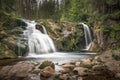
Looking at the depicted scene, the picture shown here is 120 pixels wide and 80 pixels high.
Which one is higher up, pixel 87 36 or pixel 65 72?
pixel 87 36

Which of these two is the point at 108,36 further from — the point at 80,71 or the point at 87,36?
the point at 80,71

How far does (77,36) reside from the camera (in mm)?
26781

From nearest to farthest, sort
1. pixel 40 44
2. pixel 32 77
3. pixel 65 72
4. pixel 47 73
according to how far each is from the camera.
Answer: pixel 32 77, pixel 47 73, pixel 65 72, pixel 40 44

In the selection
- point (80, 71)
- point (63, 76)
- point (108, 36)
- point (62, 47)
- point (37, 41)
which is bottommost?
point (63, 76)

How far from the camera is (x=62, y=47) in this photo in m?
25.4

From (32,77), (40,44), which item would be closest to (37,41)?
(40,44)

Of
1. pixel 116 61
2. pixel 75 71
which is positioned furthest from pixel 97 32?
pixel 75 71

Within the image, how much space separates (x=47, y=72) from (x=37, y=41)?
11209 millimetres

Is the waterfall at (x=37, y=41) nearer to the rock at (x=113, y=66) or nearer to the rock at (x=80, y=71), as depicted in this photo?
the rock at (x=80, y=71)

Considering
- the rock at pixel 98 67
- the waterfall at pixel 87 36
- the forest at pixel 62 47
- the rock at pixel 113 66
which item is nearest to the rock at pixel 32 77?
the forest at pixel 62 47

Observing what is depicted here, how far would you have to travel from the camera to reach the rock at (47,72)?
11.7m

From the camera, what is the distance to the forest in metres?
12.2

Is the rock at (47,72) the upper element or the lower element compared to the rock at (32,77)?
upper

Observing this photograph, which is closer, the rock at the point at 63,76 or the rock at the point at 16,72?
the rock at the point at 63,76
